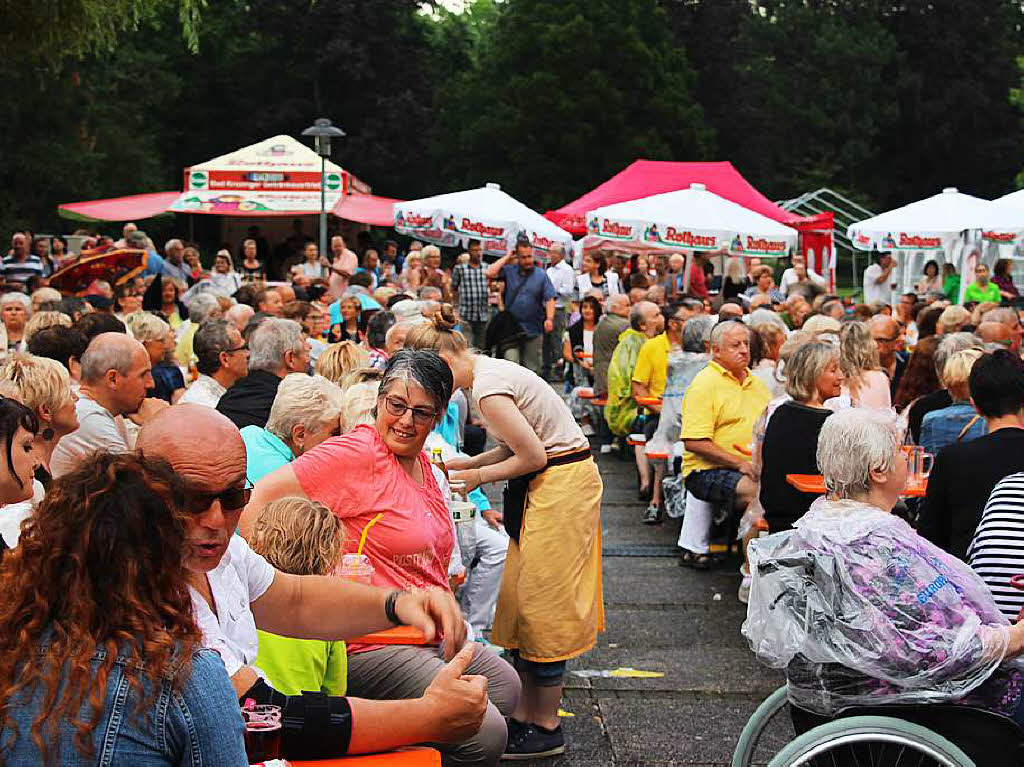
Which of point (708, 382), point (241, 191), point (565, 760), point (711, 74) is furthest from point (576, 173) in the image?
point (565, 760)

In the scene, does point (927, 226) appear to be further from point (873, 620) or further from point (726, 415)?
point (873, 620)

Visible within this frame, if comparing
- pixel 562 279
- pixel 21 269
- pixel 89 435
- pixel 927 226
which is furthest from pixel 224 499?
pixel 562 279

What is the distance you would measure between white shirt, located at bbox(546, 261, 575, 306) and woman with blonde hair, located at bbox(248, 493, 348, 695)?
55.6 ft

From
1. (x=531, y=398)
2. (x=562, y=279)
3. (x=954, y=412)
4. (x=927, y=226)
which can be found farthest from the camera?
(x=562, y=279)

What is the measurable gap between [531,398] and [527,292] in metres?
11.7

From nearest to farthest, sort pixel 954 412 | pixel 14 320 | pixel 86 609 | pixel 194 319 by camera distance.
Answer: pixel 86 609 → pixel 954 412 → pixel 14 320 → pixel 194 319

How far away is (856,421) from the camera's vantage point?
435 cm

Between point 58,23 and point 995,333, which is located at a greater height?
point 58,23

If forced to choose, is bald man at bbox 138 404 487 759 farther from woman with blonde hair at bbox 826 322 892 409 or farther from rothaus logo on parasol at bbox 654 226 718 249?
rothaus logo on parasol at bbox 654 226 718 249

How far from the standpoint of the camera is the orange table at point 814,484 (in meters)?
6.76

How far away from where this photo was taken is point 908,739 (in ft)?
12.4

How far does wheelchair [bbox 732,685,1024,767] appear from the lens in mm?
3779

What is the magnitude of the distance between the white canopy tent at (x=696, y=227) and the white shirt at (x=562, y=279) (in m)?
4.33

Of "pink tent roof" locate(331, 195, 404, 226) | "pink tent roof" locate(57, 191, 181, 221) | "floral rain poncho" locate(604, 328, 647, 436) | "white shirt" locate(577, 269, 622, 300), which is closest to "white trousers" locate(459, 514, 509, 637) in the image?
"floral rain poncho" locate(604, 328, 647, 436)
